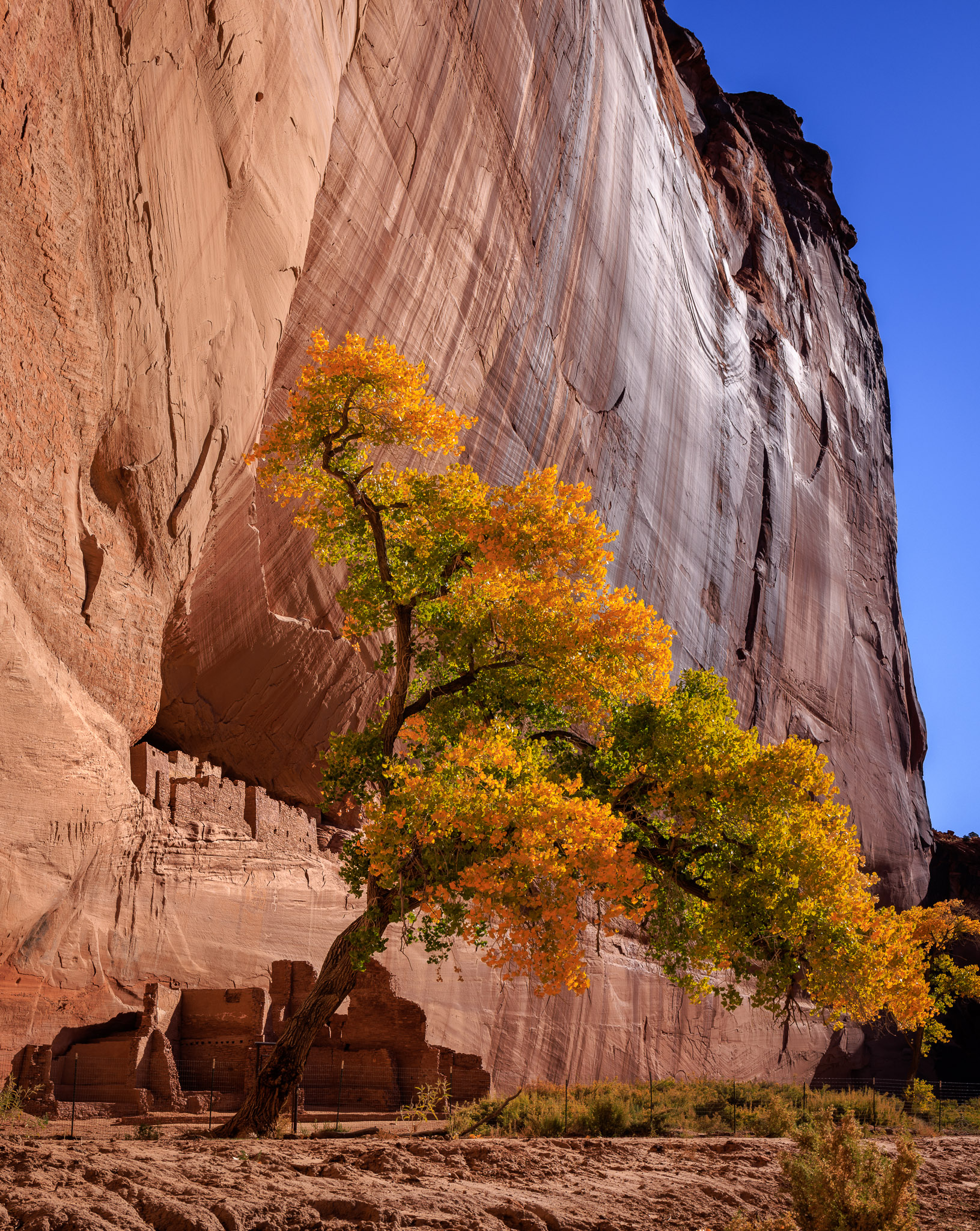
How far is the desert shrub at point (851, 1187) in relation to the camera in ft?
23.7

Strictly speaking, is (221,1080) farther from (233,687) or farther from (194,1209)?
(194,1209)

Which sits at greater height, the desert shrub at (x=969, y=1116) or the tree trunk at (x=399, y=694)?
the tree trunk at (x=399, y=694)

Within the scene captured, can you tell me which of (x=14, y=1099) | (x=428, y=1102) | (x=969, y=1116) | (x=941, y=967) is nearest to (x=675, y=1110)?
(x=428, y=1102)

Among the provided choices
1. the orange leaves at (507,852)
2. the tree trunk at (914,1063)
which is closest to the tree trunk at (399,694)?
the orange leaves at (507,852)

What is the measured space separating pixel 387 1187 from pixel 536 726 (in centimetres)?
560

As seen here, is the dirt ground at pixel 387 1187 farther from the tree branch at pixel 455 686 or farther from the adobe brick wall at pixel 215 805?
the adobe brick wall at pixel 215 805

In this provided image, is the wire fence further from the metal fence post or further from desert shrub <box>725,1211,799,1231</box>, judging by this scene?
desert shrub <box>725,1211,799,1231</box>

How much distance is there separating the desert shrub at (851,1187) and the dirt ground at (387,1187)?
89 centimetres

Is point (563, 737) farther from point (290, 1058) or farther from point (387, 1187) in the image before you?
point (387, 1187)

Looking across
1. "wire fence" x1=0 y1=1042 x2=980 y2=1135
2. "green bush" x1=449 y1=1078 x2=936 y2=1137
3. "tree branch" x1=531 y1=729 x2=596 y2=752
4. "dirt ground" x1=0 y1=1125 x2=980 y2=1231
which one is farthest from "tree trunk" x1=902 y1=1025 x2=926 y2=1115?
"tree branch" x1=531 y1=729 x2=596 y2=752

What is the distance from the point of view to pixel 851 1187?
7.46 m

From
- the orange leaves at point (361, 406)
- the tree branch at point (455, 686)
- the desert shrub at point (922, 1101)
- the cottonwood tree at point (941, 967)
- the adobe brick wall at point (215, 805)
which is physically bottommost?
the desert shrub at point (922, 1101)

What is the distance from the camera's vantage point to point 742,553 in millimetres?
32906

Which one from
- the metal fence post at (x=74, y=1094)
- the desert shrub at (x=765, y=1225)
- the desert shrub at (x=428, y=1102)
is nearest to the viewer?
the desert shrub at (x=765, y=1225)
